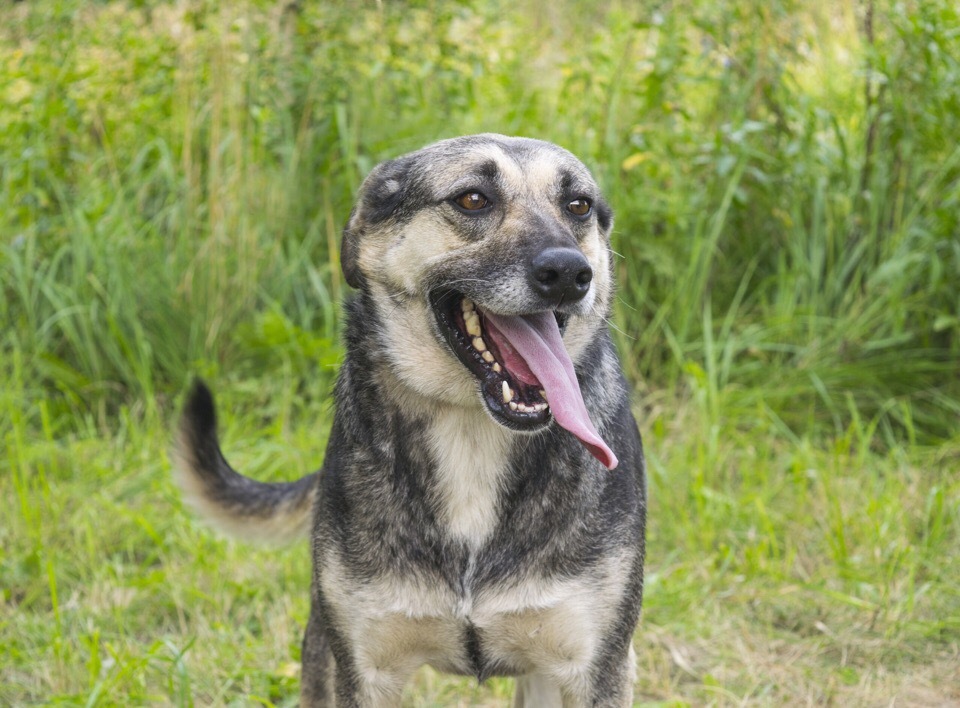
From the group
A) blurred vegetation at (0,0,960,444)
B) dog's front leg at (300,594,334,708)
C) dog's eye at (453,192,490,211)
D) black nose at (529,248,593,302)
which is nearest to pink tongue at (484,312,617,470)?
black nose at (529,248,593,302)

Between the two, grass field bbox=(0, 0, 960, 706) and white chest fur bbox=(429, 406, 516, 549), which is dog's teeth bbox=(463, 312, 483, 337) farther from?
grass field bbox=(0, 0, 960, 706)

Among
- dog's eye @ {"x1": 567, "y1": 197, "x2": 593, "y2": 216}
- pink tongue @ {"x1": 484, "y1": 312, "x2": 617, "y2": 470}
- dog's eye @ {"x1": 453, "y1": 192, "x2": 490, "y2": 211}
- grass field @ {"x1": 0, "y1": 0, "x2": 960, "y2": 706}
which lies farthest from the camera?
grass field @ {"x1": 0, "y1": 0, "x2": 960, "y2": 706}

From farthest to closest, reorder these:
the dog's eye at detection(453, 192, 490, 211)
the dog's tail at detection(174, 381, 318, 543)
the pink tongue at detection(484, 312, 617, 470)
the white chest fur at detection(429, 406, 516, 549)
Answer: the dog's tail at detection(174, 381, 318, 543), the dog's eye at detection(453, 192, 490, 211), the white chest fur at detection(429, 406, 516, 549), the pink tongue at detection(484, 312, 617, 470)

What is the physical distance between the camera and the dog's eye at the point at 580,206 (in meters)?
2.91

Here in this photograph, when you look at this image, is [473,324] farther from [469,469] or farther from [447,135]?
[447,135]

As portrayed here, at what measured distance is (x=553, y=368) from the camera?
8.68 ft

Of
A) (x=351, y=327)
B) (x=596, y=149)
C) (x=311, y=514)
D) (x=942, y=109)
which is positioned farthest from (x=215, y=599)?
(x=942, y=109)

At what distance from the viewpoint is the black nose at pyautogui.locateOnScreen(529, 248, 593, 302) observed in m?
2.54

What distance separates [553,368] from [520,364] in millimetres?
87

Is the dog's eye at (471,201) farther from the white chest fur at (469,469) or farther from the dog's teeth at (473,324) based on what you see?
the white chest fur at (469,469)

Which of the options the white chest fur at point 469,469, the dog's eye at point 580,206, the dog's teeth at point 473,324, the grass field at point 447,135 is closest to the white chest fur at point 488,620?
the white chest fur at point 469,469

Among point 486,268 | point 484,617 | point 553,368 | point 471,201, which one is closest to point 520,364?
point 553,368

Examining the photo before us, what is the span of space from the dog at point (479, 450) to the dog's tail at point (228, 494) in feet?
1.62

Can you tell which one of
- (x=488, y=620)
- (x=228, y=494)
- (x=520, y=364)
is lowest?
(x=228, y=494)
